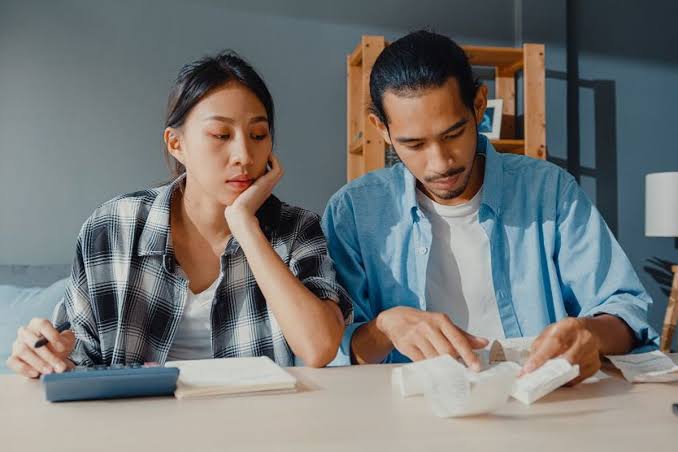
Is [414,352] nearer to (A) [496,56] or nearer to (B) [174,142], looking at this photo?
(B) [174,142]

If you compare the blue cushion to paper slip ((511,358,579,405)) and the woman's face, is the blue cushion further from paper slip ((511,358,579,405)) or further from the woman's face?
paper slip ((511,358,579,405))

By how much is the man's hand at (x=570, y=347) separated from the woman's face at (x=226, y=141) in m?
0.66

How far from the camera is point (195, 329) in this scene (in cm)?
137

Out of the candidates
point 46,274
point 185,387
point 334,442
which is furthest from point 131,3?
point 334,442

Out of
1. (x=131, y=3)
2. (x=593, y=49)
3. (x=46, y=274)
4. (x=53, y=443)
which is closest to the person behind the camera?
(x=53, y=443)

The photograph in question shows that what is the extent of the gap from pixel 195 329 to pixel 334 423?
663 mm

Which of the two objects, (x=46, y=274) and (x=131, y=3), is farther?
(x=131, y=3)

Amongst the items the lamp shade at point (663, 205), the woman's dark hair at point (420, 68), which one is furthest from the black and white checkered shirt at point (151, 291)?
the lamp shade at point (663, 205)

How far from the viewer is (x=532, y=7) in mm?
3465

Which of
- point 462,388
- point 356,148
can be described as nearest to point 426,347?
point 462,388

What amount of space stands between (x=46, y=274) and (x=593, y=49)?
282 centimetres

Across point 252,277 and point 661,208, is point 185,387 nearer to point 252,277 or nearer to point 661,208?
point 252,277

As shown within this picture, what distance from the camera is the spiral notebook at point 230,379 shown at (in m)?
0.89

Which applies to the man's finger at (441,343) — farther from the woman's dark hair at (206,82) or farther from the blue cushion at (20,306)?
the blue cushion at (20,306)
